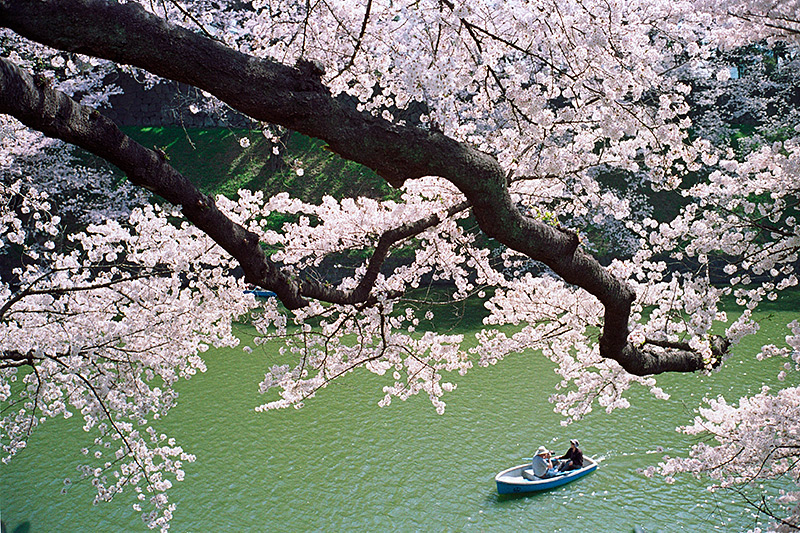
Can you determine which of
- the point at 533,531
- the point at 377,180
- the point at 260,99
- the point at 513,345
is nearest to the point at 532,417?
the point at 533,531

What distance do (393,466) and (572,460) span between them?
2012mm

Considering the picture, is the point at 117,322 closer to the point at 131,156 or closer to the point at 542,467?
the point at 131,156

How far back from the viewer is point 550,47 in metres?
3.20

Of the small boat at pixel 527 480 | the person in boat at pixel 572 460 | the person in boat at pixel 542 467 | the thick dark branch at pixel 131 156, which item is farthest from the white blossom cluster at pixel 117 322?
the person in boat at pixel 572 460

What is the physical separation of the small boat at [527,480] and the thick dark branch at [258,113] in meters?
4.75

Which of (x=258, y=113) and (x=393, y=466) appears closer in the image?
(x=258, y=113)

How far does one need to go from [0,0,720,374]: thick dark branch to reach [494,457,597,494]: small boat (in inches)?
187

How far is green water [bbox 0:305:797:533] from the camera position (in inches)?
236

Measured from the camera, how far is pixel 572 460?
6652 millimetres

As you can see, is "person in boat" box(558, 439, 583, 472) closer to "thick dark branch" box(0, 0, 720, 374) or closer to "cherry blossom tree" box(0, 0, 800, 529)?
"cherry blossom tree" box(0, 0, 800, 529)

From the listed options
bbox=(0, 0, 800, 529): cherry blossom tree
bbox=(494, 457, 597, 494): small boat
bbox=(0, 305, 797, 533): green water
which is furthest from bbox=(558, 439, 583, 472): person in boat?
bbox=(0, 0, 800, 529): cherry blossom tree

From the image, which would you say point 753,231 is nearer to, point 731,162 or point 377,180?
point 731,162

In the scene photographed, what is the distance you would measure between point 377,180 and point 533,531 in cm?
1185

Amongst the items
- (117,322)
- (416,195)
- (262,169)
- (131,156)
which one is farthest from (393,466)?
(262,169)
